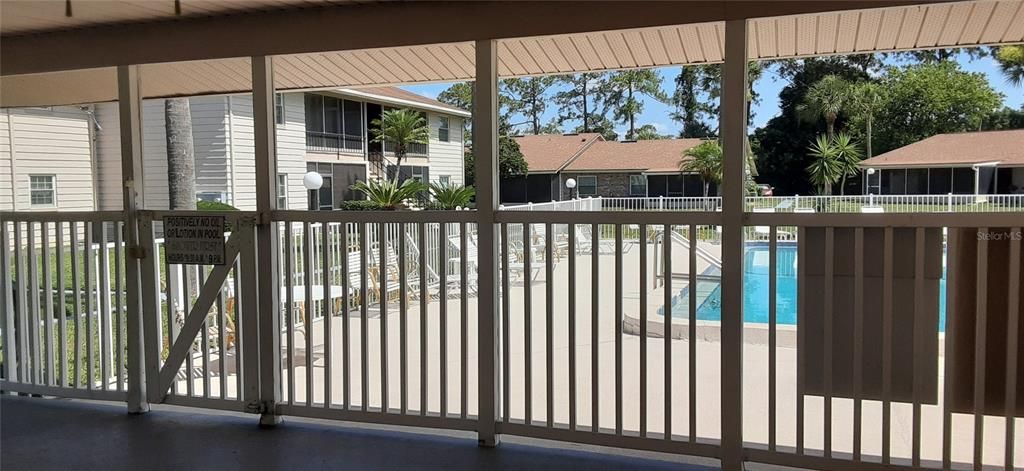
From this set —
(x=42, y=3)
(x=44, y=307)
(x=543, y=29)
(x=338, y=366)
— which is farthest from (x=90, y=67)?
(x=338, y=366)

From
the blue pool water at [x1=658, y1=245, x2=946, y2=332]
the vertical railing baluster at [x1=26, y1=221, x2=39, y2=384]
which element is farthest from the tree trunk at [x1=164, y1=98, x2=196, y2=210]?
the blue pool water at [x1=658, y1=245, x2=946, y2=332]

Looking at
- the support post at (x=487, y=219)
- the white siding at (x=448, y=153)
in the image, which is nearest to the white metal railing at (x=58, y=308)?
the white siding at (x=448, y=153)

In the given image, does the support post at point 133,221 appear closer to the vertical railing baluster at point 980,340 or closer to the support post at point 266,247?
the support post at point 266,247

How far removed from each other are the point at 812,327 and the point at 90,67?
350 centimetres

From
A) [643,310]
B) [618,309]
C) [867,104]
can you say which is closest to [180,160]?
[618,309]

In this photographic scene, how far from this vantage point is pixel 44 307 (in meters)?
3.95

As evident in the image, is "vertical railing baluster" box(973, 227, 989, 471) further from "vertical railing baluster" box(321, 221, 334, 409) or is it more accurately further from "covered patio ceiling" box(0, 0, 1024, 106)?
"vertical railing baluster" box(321, 221, 334, 409)

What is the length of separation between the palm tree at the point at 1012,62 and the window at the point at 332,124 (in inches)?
122

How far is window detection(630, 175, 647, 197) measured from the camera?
3.05 metres

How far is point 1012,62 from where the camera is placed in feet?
9.38

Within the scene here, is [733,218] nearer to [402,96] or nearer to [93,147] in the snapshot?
[402,96]

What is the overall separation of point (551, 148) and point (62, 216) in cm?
255

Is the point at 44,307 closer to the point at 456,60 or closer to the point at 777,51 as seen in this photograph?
the point at 456,60

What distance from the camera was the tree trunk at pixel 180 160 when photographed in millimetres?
7203
